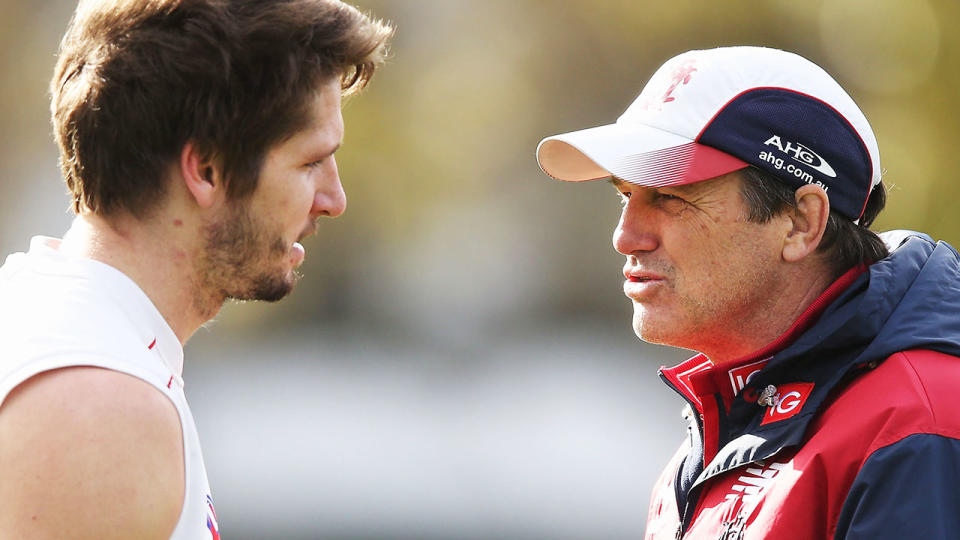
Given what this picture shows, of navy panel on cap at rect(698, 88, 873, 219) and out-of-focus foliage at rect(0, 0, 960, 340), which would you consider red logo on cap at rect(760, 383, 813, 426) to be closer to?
navy panel on cap at rect(698, 88, 873, 219)

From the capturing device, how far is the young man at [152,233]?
1826 mm

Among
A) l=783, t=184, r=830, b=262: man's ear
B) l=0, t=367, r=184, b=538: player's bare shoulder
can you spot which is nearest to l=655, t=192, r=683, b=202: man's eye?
l=783, t=184, r=830, b=262: man's ear

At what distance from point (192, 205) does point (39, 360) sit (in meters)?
0.50

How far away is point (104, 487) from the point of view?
1.83 m

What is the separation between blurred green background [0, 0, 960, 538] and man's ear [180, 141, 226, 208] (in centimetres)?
682

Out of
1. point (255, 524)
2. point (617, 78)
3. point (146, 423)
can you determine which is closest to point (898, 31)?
point (617, 78)

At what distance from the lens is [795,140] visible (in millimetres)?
2502

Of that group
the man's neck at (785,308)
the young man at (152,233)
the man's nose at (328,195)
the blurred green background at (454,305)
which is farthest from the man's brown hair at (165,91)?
the blurred green background at (454,305)

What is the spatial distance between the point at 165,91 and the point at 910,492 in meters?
1.63

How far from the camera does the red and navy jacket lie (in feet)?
6.66

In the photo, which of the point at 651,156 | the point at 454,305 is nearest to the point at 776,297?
the point at 651,156

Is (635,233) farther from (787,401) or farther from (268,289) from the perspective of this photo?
(268,289)

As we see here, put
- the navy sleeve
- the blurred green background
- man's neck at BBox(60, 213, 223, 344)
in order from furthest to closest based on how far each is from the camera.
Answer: the blurred green background, man's neck at BBox(60, 213, 223, 344), the navy sleeve

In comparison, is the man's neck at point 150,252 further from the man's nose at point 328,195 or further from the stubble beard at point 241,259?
the man's nose at point 328,195
